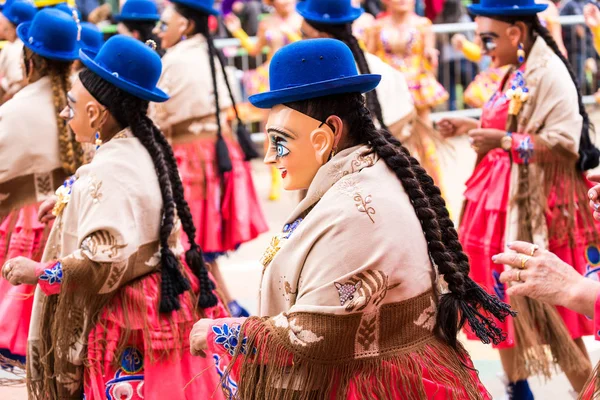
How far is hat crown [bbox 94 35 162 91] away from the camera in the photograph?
365cm

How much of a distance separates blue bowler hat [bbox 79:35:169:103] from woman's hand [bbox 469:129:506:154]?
6.11 ft

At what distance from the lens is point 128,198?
354 cm

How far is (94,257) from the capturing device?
343 centimetres

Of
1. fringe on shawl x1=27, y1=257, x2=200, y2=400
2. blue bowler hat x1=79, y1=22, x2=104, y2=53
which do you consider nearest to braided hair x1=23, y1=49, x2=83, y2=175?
blue bowler hat x1=79, y1=22, x2=104, y2=53

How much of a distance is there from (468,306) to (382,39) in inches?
269

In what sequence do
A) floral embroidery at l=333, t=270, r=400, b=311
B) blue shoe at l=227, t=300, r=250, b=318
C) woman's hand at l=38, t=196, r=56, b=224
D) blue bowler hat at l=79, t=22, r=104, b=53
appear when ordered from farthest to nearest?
1. blue shoe at l=227, t=300, r=250, b=318
2. blue bowler hat at l=79, t=22, r=104, b=53
3. woman's hand at l=38, t=196, r=56, b=224
4. floral embroidery at l=333, t=270, r=400, b=311

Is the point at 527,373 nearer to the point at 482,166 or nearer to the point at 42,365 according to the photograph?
the point at 482,166

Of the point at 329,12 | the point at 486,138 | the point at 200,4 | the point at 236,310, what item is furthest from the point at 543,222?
Result: the point at 200,4

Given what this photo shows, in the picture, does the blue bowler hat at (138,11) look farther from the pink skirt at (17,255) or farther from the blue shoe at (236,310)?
the pink skirt at (17,255)

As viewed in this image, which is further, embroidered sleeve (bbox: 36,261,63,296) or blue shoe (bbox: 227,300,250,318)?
blue shoe (bbox: 227,300,250,318)

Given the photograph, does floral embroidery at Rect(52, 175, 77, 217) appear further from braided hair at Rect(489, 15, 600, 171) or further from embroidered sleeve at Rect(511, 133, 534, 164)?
braided hair at Rect(489, 15, 600, 171)

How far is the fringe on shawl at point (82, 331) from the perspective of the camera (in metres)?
3.56

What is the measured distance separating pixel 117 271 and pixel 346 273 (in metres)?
1.19

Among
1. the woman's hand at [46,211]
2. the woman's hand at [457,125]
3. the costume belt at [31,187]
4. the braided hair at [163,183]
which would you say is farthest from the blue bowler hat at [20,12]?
the woman's hand at [457,125]
